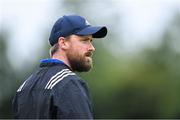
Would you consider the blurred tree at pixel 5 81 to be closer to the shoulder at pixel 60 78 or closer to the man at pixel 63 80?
the man at pixel 63 80

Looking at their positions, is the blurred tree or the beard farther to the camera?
the blurred tree

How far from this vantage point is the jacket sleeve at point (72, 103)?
516 centimetres

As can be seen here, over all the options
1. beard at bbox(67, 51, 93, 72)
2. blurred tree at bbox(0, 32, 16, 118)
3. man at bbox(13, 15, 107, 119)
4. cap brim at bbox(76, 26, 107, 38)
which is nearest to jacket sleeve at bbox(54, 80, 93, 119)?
man at bbox(13, 15, 107, 119)

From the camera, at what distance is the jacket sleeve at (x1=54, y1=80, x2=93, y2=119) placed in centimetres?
516

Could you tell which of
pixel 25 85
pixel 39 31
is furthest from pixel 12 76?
pixel 25 85

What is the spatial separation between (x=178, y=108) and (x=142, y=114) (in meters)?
2.31

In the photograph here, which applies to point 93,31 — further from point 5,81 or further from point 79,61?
point 5,81

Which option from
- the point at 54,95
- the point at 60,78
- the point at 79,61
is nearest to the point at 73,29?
the point at 79,61

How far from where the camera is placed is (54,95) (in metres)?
5.23

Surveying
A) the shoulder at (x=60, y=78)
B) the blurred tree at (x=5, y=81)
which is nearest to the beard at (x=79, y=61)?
the shoulder at (x=60, y=78)

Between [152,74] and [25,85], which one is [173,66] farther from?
[25,85]

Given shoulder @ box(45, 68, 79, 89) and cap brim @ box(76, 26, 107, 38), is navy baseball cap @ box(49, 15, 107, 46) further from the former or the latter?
shoulder @ box(45, 68, 79, 89)

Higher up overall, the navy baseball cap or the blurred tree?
the navy baseball cap

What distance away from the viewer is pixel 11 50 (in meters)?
29.0
